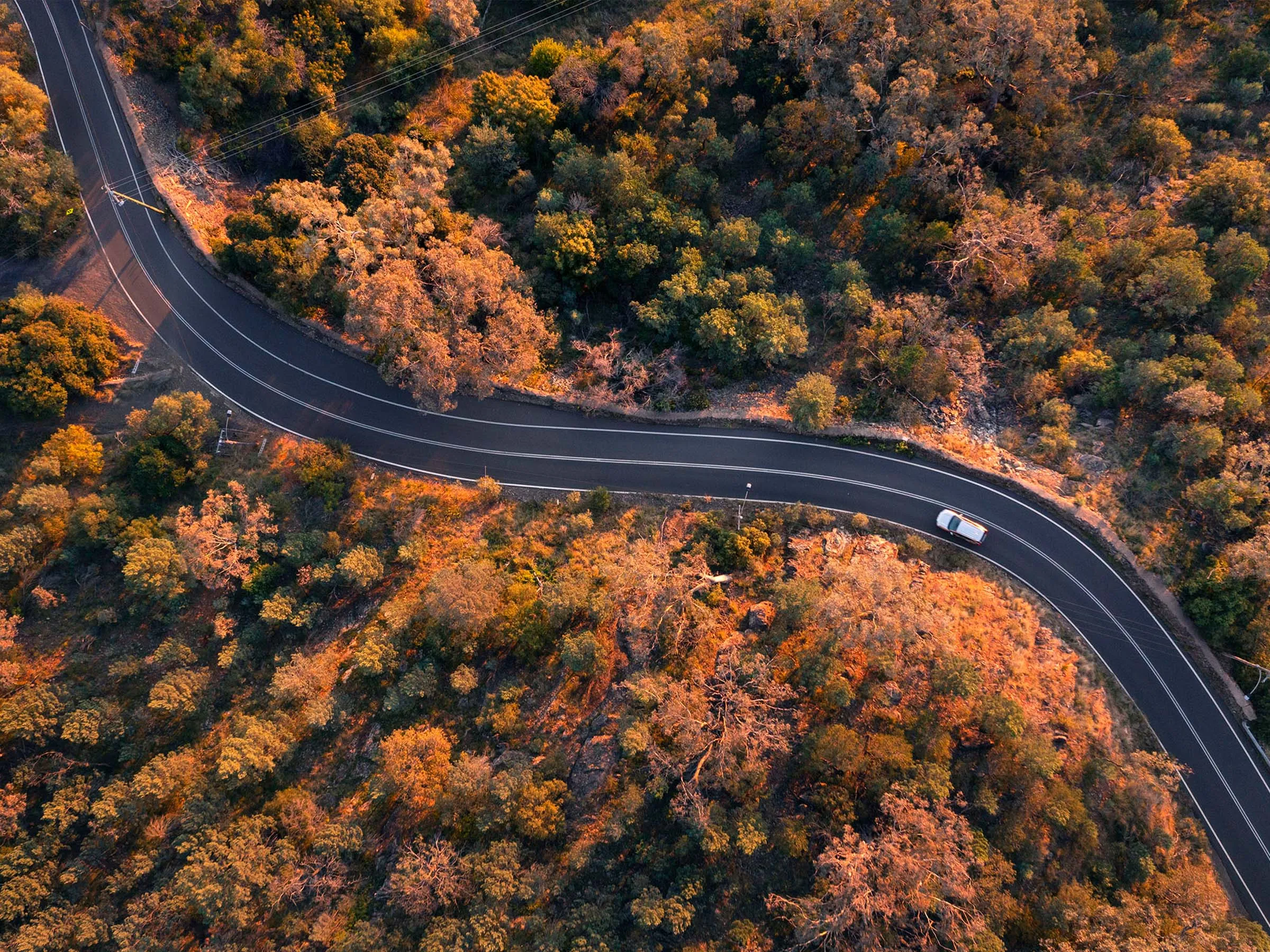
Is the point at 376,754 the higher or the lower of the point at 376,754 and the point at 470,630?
the lower

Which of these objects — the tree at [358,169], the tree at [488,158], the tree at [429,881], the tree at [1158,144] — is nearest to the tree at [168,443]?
the tree at [358,169]

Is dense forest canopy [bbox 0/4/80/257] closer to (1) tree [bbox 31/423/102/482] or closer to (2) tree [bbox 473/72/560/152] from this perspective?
(1) tree [bbox 31/423/102/482]

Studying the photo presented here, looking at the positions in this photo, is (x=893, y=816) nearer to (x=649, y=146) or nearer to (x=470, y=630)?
(x=470, y=630)

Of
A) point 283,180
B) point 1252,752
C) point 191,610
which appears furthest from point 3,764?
point 1252,752

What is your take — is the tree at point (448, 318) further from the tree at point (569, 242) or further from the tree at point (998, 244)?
the tree at point (998, 244)

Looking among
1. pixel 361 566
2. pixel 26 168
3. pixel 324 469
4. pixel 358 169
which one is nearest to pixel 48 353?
pixel 26 168

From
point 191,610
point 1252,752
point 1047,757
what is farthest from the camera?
point 191,610

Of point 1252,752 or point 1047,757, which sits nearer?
point 1047,757
